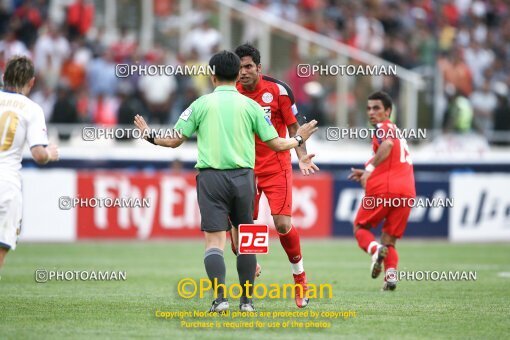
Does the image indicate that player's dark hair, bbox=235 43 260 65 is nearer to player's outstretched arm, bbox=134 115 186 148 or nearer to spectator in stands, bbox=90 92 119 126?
player's outstretched arm, bbox=134 115 186 148

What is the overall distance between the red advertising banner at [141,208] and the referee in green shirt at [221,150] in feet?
38.2

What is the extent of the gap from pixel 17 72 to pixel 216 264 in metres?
2.61

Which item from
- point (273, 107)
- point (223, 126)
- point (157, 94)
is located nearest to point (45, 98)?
point (157, 94)

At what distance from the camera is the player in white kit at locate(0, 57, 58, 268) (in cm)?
928

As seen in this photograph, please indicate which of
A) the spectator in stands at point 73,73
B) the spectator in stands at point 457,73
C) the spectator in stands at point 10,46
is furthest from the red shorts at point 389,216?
the spectator in stands at point 457,73

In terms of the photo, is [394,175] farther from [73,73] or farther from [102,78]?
[73,73]

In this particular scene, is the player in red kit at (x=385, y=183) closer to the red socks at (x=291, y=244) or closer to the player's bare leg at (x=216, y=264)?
the red socks at (x=291, y=244)

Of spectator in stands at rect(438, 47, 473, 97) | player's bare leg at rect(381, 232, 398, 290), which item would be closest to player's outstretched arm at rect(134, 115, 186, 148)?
player's bare leg at rect(381, 232, 398, 290)

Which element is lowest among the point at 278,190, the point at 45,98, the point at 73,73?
the point at 278,190

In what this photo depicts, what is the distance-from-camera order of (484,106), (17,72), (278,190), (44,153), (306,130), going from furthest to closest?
(484,106) < (278,190) < (306,130) < (17,72) < (44,153)

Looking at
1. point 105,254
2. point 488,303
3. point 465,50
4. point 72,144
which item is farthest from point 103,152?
point 488,303

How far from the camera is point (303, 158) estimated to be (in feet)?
35.9

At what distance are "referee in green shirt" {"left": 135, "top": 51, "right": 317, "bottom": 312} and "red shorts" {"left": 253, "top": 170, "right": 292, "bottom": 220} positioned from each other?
1259 millimetres

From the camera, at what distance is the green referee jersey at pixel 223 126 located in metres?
9.80
